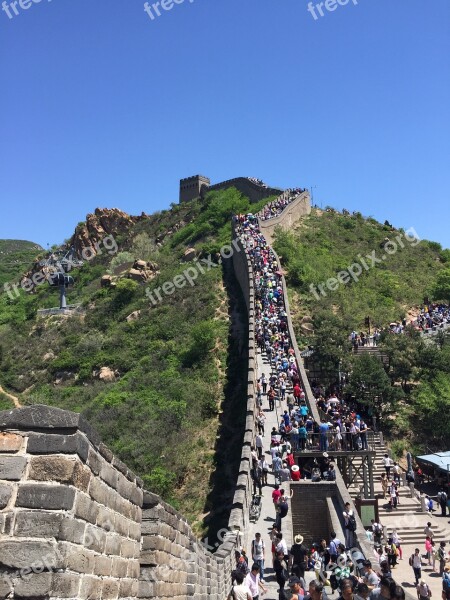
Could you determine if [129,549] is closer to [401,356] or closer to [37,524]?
[37,524]

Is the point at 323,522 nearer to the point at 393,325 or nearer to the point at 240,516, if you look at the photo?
the point at 240,516

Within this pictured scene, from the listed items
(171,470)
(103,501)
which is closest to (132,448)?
(171,470)

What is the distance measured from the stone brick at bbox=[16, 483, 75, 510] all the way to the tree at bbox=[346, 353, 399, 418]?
75.4 feet

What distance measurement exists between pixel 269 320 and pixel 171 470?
9649 millimetres

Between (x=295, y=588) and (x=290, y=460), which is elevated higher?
(x=290, y=460)

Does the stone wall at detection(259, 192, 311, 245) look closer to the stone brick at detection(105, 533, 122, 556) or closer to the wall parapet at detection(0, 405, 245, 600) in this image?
the stone brick at detection(105, 533, 122, 556)

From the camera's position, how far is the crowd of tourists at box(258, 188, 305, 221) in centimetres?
4803

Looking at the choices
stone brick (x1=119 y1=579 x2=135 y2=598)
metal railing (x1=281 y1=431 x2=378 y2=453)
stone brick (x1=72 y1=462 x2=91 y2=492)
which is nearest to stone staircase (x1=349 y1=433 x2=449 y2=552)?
metal railing (x1=281 y1=431 x2=378 y2=453)

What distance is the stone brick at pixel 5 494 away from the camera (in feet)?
9.83

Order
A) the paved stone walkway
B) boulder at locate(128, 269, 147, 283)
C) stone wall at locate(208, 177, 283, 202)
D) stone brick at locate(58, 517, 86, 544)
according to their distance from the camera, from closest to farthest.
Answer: stone brick at locate(58, 517, 86, 544) → the paved stone walkway → boulder at locate(128, 269, 147, 283) → stone wall at locate(208, 177, 283, 202)

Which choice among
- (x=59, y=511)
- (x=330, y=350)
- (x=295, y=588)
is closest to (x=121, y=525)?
(x=59, y=511)

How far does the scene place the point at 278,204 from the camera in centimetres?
5122

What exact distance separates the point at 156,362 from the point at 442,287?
22.3 metres

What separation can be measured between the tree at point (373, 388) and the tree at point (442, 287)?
1756 cm
